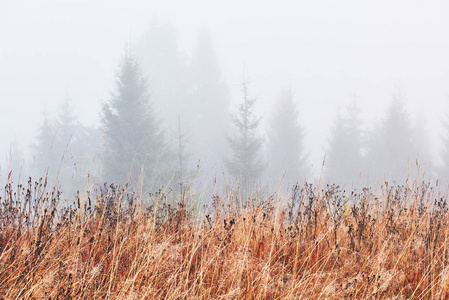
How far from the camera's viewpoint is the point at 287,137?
1218 inches

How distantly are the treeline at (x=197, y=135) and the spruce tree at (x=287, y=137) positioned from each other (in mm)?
102

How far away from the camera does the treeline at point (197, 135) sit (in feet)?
68.3

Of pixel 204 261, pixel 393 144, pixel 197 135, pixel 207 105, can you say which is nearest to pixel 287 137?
pixel 393 144

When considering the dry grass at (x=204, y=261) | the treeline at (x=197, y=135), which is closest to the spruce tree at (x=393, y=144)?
the treeline at (x=197, y=135)

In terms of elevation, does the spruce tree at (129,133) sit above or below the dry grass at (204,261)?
above

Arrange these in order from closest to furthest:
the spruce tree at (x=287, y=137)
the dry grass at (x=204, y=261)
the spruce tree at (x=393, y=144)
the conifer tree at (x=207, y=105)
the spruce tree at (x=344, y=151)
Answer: the dry grass at (x=204, y=261), the spruce tree at (x=393, y=144), the spruce tree at (x=344, y=151), the spruce tree at (x=287, y=137), the conifer tree at (x=207, y=105)

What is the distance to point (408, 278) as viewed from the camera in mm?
2549

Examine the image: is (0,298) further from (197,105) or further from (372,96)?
(372,96)

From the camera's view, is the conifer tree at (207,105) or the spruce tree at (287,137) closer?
the spruce tree at (287,137)

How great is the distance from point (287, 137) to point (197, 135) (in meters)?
9.95

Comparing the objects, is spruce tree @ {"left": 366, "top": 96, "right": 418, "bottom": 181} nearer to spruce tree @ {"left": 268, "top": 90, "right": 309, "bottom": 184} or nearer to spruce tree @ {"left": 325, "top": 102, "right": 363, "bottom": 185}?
spruce tree @ {"left": 325, "top": 102, "right": 363, "bottom": 185}

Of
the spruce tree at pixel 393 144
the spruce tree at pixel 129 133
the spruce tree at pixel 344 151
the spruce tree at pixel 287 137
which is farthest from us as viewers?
the spruce tree at pixel 287 137

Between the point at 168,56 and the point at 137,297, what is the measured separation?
1553 inches

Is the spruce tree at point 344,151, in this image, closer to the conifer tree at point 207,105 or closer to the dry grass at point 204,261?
the conifer tree at point 207,105
